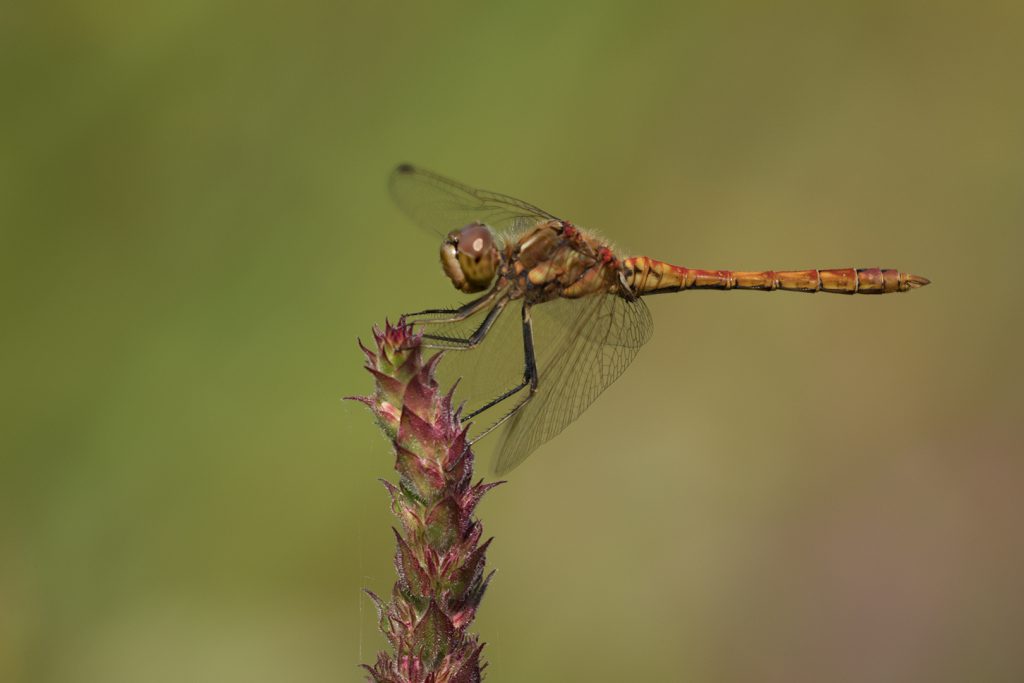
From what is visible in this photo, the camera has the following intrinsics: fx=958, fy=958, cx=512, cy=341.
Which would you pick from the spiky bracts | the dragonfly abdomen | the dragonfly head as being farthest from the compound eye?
the spiky bracts

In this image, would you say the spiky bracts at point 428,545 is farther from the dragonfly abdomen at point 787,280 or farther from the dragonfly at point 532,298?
the dragonfly abdomen at point 787,280

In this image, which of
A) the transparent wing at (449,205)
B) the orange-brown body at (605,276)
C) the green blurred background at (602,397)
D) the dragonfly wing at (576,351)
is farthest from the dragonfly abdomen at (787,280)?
the green blurred background at (602,397)

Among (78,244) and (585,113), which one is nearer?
(78,244)

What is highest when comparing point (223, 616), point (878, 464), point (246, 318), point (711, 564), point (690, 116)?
point (690, 116)

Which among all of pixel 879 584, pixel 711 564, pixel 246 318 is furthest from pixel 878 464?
pixel 246 318

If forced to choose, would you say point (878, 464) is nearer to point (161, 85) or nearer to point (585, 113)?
point (585, 113)

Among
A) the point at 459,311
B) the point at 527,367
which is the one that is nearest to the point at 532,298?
the point at 527,367
